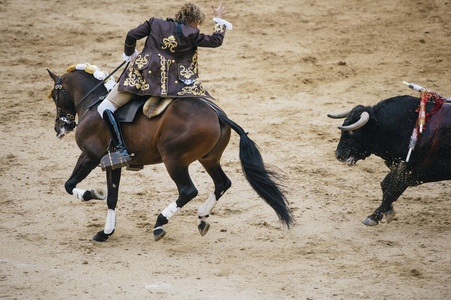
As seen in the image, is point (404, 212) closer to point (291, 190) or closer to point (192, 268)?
point (291, 190)

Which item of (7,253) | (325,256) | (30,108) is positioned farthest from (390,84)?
(7,253)

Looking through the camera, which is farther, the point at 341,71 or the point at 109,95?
the point at 341,71

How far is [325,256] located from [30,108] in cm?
601

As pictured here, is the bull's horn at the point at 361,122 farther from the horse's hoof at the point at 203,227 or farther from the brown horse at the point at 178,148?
the horse's hoof at the point at 203,227

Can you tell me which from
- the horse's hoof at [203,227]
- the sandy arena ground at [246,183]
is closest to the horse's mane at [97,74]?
the sandy arena ground at [246,183]

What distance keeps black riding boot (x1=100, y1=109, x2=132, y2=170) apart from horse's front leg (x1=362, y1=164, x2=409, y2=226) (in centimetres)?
268

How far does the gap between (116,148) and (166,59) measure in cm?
103

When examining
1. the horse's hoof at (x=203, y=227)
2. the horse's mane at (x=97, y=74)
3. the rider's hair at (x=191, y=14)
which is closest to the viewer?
the rider's hair at (x=191, y=14)

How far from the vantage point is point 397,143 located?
6.16 m

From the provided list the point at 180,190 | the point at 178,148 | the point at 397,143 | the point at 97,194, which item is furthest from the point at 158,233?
the point at 397,143

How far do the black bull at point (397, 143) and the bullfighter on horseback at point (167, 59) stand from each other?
171cm

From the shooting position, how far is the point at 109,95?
19.7ft

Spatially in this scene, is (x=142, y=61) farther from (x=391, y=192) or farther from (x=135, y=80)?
(x=391, y=192)

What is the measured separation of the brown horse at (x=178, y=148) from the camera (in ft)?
18.5
